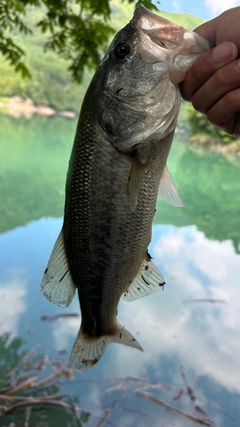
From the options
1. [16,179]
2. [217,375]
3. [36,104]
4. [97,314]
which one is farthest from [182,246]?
[36,104]

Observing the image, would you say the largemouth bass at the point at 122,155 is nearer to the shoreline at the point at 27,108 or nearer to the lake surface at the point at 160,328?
the lake surface at the point at 160,328

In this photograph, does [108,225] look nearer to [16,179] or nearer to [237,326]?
[237,326]

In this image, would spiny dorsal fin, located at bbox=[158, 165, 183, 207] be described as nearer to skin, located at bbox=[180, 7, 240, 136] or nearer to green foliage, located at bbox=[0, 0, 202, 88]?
skin, located at bbox=[180, 7, 240, 136]

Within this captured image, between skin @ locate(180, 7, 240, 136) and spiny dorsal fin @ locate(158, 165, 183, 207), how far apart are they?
242mm

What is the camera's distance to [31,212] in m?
6.54

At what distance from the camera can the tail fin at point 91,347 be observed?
1272 mm

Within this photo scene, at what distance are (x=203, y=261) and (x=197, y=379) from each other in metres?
2.34

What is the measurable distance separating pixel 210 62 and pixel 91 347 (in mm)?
980

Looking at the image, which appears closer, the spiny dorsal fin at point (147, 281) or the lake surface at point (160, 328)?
the spiny dorsal fin at point (147, 281)

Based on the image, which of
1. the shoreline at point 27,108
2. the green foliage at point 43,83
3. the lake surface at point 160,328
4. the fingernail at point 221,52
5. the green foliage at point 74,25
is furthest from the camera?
the green foliage at point 43,83

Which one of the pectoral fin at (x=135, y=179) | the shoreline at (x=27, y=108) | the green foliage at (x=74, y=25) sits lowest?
the pectoral fin at (x=135, y=179)

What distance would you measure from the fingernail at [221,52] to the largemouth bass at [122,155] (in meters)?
0.07

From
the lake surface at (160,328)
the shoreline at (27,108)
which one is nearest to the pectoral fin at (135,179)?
the lake surface at (160,328)

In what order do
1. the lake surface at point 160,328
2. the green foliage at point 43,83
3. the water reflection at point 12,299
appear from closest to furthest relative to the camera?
the lake surface at point 160,328, the water reflection at point 12,299, the green foliage at point 43,83
